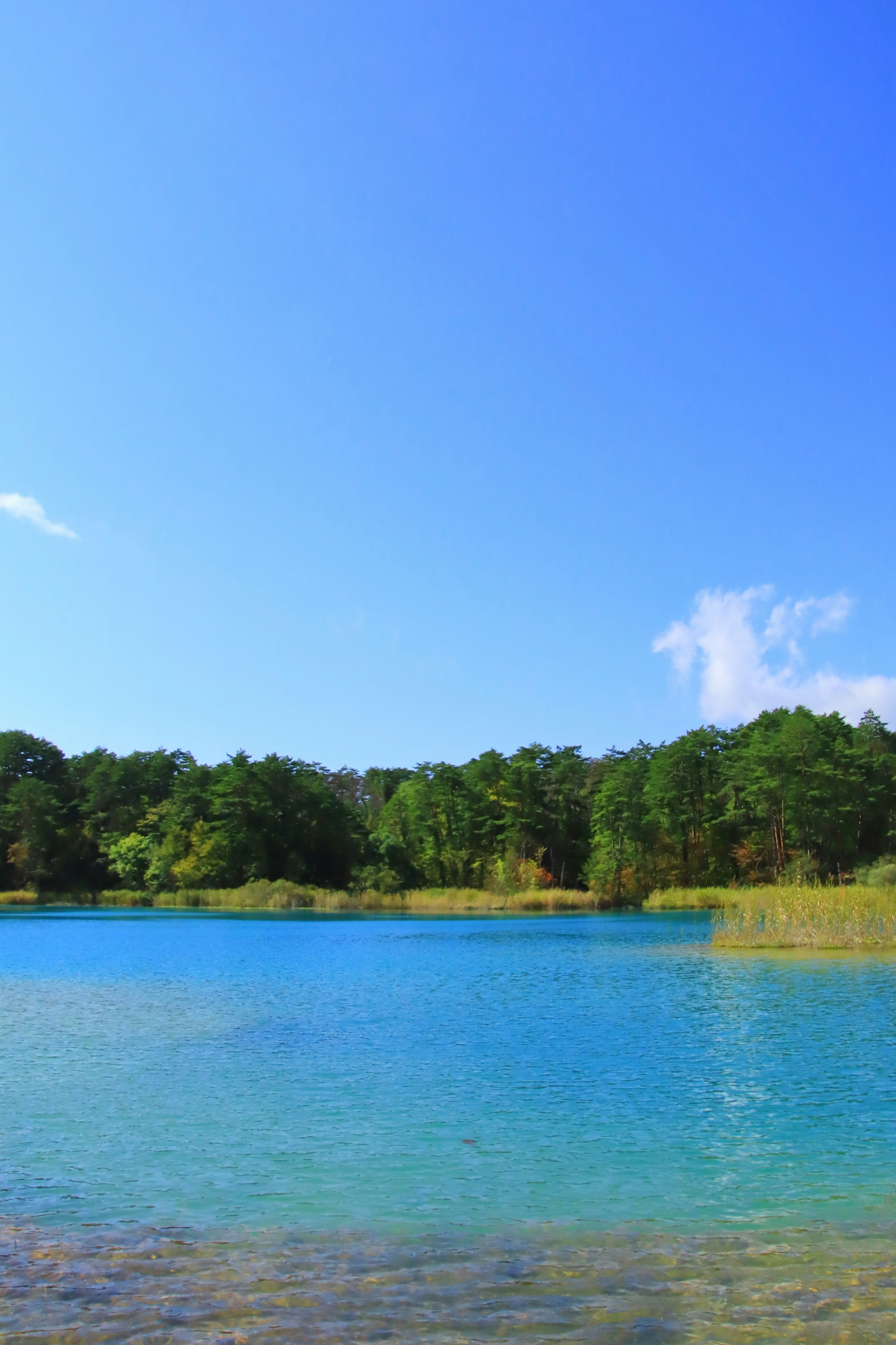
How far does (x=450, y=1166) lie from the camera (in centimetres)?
918

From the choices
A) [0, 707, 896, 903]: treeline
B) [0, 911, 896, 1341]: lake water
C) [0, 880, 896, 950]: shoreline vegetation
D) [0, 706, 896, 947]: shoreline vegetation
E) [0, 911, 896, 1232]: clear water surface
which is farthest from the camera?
[0, 707, 896, 903]: treeline

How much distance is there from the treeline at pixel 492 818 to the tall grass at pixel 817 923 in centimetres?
3292

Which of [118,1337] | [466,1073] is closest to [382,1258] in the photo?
[118,1337]

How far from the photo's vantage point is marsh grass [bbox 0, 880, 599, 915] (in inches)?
2340

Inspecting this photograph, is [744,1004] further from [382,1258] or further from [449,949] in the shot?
[449,949]

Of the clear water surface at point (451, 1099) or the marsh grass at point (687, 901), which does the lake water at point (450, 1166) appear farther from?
the marsh grass at point (687, 901)

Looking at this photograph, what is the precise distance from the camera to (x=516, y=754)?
89312 millimetres

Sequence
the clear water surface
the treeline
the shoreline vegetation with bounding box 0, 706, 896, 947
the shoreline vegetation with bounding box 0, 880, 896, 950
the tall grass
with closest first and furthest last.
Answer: the clear water surface < the tall grass < the shoreline vegetation with bounding box 0, 880, 896, 950 < the shoreline vegetation with bounding box 0, 706, 896, 947 < the treeline

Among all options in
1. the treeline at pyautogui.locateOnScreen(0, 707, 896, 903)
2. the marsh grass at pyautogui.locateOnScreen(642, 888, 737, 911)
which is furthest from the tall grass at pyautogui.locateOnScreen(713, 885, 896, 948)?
the treeline at pyautogui.locateOnScreen(0, 707, 896, 903)

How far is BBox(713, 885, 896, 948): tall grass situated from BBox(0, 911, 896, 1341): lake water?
781 cm

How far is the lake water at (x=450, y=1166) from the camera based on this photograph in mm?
6141

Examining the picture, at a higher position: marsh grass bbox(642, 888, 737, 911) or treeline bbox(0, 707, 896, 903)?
treeline bbox(0, 707, 896, 903)

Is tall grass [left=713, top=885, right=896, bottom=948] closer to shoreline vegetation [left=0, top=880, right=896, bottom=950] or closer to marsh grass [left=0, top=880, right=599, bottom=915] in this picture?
shoreline vegetation [left=0, top=880, right=896, bottom=950]

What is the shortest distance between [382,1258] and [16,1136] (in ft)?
16.1
